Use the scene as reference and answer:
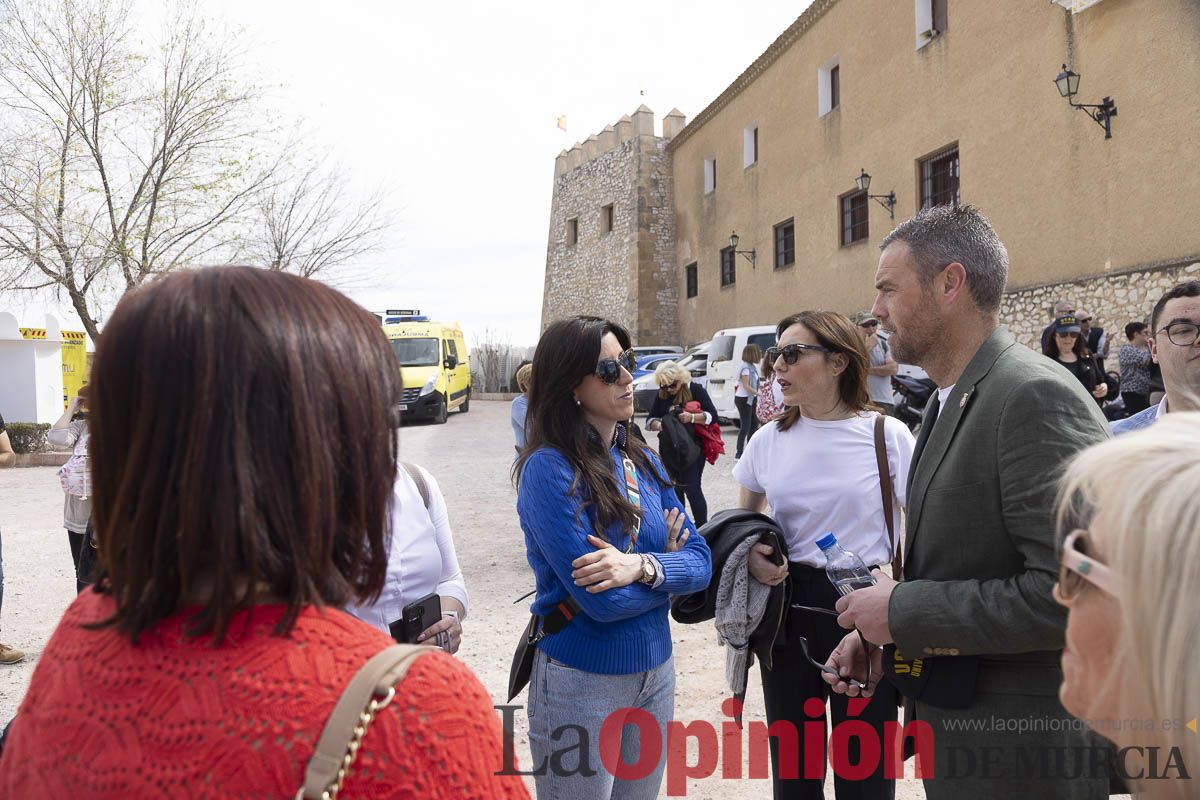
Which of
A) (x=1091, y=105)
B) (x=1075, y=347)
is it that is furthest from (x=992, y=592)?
(x=1091, y=105)

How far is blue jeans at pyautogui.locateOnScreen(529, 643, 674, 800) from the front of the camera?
88.1 inches

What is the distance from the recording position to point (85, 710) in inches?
34.2

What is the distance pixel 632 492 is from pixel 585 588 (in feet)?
1.25

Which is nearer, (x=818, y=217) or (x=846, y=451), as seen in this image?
(x=846, y=451)

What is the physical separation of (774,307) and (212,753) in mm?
22585

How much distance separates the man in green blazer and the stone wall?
9.61 m

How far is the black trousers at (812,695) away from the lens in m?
2.67

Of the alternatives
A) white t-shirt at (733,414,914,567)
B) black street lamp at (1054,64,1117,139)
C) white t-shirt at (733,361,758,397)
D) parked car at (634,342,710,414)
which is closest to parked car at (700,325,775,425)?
parked car at (634,342,710,414)

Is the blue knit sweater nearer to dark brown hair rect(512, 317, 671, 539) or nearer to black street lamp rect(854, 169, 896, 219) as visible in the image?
dark brown hair rect(512, 317, 671, 539)

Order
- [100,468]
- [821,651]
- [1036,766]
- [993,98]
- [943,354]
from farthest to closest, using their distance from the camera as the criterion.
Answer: [993,98] < [821,651] < [943,354] < [1036,766] < [100,468]

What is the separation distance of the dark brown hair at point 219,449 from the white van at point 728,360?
553 inches

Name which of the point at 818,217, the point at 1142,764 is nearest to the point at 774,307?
the point at 818,217

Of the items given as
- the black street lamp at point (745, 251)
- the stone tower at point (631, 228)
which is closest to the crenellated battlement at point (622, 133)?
the stone tower at point (631, 228)

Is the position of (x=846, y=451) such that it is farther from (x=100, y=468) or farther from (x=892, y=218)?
(x=892, y=218)
